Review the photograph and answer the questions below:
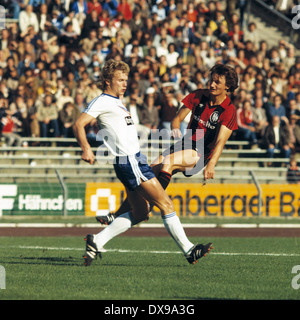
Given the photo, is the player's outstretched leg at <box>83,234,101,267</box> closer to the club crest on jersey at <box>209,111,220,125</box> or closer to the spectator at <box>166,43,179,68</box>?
the club crest on jersey at <box>209,111,220,125</box>

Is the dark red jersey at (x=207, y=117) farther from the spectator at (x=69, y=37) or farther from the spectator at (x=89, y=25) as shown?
the spectator at (x=89, y=25)

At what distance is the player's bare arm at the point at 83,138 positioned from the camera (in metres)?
8.88

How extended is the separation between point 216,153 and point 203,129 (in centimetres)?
74

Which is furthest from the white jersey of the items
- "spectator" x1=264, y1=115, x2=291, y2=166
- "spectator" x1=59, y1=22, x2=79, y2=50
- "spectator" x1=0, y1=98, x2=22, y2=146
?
"spectator" x1=59, y1=22, x2=79, y2=50

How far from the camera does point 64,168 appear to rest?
69.0 feet

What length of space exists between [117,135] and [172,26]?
1649 centimetres

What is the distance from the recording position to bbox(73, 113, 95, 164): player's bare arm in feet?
29.1

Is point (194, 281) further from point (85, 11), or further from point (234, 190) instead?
point (85, 11)

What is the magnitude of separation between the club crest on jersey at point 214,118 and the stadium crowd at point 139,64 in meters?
10.7

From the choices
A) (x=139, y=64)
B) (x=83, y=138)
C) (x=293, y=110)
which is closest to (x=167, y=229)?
(x=83, y=138)

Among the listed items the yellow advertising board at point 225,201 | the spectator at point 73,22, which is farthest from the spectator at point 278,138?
the spectator at point 73,22

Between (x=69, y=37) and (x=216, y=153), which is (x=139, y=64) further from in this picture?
(x=216, y=153)
